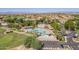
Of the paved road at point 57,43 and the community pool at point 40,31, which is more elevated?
the community pool at point 40,31

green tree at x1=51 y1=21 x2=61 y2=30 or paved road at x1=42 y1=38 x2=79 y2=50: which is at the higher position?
green tree at x1=51 y1=21 x2=61 y2=30

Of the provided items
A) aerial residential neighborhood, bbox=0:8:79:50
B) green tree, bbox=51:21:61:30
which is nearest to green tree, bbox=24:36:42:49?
aerial residential neighborhood, bbox=0:8:79:50

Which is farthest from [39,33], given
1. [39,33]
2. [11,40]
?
[11,40]

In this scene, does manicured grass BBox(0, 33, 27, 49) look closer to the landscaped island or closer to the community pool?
the landscaped island

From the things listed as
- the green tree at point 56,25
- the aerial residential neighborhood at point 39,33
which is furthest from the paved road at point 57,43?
the green tree at point 56,25

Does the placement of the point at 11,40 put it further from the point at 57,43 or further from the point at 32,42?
the point at 57,43

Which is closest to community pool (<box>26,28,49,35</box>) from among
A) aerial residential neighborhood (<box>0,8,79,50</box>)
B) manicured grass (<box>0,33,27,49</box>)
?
aerial residential neighborhood (<box>0,8,79,50</box>)

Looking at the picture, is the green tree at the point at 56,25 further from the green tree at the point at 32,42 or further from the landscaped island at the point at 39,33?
the green tree at the point at 32,42
